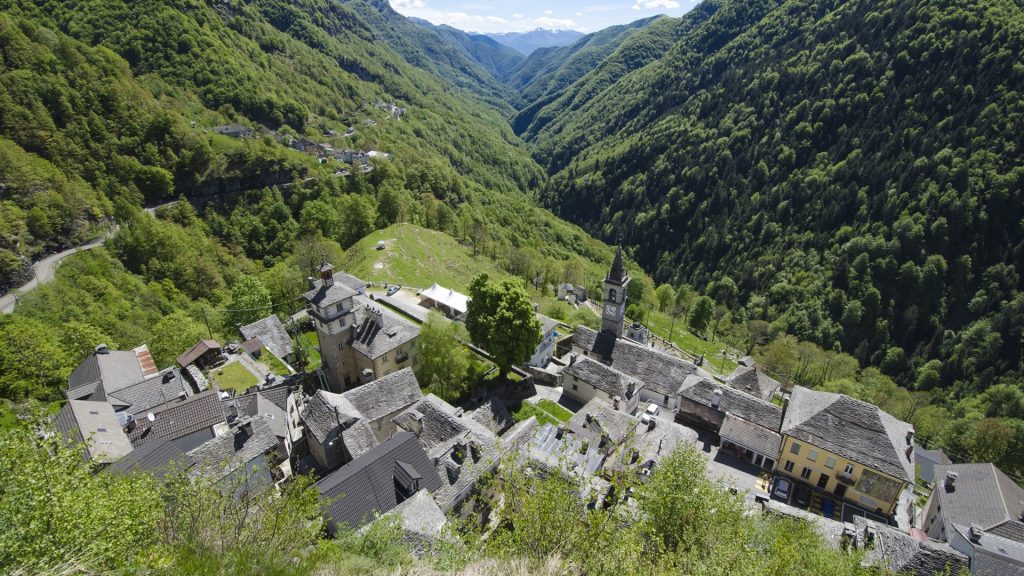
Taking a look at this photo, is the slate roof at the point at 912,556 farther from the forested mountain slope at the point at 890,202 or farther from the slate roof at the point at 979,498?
the forested mountain slope at the point at 890,202

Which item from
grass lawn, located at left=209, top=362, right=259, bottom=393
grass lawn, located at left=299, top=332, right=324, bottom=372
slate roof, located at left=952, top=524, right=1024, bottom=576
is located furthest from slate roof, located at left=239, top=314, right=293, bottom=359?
slate roof, located at left=952, top=524, right=1024, bottom=576

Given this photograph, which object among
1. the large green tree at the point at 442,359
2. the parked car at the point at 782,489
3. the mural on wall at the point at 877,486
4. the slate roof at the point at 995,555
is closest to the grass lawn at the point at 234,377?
the large green tree at the point at 442,359

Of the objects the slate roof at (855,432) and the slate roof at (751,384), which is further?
the slate roof at (751,384)

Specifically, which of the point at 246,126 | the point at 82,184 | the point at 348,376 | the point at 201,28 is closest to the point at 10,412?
the point at 348,376

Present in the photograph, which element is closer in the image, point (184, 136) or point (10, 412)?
point (10, 412)

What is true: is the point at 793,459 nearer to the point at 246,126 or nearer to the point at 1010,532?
the point at 1010,532
